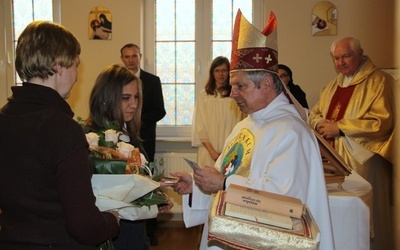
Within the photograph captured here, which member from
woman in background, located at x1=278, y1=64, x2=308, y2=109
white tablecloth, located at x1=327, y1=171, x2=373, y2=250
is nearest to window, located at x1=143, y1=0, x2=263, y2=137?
woman in background, located at x1=278, y1=64, x2=308, y2=109

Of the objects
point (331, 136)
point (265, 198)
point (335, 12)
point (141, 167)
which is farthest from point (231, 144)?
point (335, 12)

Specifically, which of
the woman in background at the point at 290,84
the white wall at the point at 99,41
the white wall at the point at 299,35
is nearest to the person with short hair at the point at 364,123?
the woman in background at the point at 290,84

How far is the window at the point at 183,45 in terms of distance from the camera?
18.0ft

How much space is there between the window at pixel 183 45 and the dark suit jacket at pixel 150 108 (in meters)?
0.60

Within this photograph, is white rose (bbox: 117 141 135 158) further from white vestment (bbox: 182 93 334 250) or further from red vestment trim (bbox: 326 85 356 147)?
red vestment trim (bbox: 326 85 356 147)

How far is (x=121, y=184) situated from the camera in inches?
67.1

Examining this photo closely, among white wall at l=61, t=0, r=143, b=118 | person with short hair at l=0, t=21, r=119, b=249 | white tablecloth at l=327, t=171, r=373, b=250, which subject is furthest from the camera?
white wall at l=61, t=0, r=143, b=118

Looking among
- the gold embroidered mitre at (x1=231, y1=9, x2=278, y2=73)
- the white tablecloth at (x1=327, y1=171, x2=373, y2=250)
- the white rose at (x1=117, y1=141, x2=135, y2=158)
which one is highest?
the gold embroidered mitre at (x1=231, y1=9, x2=278, y2=73)

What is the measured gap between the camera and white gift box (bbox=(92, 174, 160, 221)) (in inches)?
65.2

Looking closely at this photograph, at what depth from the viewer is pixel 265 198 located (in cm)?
140

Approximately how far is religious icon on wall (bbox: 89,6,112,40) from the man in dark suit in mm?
602

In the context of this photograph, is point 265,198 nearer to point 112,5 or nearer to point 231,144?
point 231,144

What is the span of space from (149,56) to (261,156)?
12.0ft

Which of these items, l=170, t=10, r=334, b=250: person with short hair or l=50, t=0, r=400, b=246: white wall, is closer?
l=170, t=10, r=334, b=250: person with short hair
